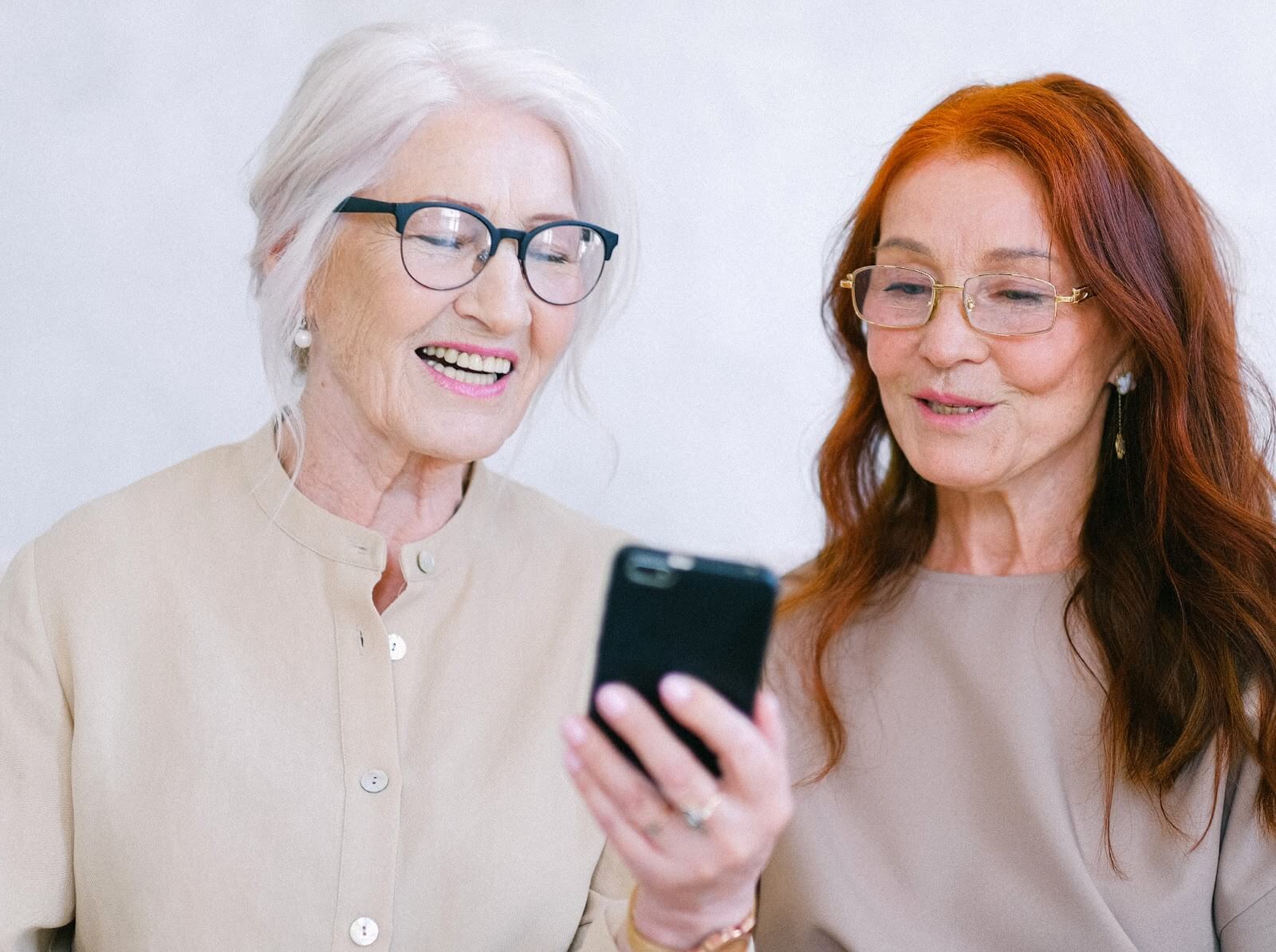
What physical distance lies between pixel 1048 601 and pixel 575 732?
100 cm

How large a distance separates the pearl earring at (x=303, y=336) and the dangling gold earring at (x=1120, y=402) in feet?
3.68

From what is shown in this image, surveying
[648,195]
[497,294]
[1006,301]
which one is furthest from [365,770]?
[648,195]

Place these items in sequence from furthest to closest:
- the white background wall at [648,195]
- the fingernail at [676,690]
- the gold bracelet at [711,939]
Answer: the white background wall at [648,195] < the gold bracelet at [711,939] < the fingernail at [676,690]

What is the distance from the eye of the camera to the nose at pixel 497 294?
185 centimetres

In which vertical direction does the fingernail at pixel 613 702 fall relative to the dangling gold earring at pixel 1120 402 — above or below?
below

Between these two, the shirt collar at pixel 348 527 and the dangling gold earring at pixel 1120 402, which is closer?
the shirt collar at pixel 348 527

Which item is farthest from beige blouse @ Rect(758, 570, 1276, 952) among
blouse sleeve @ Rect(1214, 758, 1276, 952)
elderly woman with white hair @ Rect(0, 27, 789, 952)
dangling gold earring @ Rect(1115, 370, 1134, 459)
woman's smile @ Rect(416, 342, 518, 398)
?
woman's smile @ Rect(416, 342, 518, 398)

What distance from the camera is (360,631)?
186 centimetres

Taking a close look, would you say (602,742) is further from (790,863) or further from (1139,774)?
(1139,774)

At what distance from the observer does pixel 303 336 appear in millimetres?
1938

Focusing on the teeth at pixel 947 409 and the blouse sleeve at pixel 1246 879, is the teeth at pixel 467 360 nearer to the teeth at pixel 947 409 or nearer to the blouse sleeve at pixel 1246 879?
the teeth at pixel 947 409

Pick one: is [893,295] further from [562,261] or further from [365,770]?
[365,770]

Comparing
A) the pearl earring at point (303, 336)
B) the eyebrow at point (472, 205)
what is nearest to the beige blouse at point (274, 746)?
the pearl earring at point (303, 336)

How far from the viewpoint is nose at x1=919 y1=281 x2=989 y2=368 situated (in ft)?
6.18
